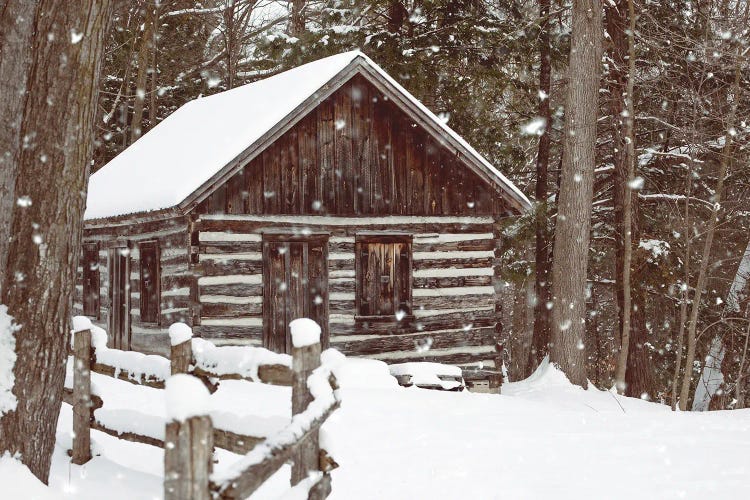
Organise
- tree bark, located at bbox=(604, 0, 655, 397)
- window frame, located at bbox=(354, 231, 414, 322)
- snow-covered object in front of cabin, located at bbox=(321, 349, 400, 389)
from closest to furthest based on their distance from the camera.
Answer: snow-covered object in front of cabin, located at bbox=(321, 349, 400, 389) < window frame, located at bbox=(354, 231, 414, 322) < tree bark, located at bbox=(604, 0, 655, 397)

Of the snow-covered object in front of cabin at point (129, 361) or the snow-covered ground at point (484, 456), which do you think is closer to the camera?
the snow-covered object in front of cabin at point (129, 361)

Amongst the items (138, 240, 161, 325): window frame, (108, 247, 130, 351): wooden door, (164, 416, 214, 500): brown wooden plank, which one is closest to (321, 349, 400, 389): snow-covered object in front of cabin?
(138, 240, 161, 325): window frame

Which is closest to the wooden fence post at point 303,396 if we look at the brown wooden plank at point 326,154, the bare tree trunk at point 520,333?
the brown wooden plank at point 326,154

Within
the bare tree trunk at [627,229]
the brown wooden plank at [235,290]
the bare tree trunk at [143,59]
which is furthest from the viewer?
the bare tree trunk at [143,59]

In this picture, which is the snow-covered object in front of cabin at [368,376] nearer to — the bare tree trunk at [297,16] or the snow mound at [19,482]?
the snow mound at [19,482]

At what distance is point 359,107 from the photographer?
14.3 meters

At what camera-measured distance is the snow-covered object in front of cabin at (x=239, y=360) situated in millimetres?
5352

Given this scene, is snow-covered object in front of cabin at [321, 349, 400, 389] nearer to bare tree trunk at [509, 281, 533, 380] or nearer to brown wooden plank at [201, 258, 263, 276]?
brown wooden plank at [201, 258, 263, 276]

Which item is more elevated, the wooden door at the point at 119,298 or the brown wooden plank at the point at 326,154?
the brown wooden plank at the point at 326,154

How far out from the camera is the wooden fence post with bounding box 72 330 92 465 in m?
6.73

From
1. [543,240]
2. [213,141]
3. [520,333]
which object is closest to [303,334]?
[213,141]

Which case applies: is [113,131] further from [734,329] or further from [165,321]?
[734,329]

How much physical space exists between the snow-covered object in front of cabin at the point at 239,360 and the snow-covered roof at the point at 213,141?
647 centimetres

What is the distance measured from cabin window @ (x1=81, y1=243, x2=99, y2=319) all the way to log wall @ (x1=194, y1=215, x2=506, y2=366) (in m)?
6.01
